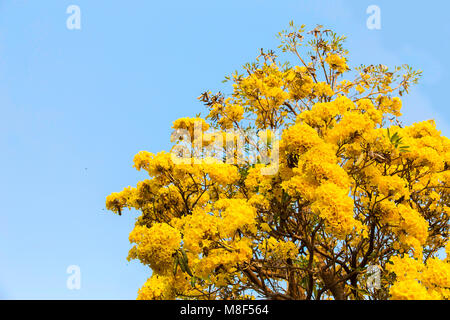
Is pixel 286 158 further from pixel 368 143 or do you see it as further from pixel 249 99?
pixel 249 99

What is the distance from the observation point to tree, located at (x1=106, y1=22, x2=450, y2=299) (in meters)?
4.73

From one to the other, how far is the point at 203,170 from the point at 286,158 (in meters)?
1.79

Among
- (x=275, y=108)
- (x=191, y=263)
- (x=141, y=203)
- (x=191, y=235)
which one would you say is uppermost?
(x=275, y=108)

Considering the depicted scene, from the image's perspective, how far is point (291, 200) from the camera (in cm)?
571

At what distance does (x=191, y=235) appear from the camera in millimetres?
4887

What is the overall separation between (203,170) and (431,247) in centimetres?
495

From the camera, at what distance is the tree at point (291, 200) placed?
4734 mm
